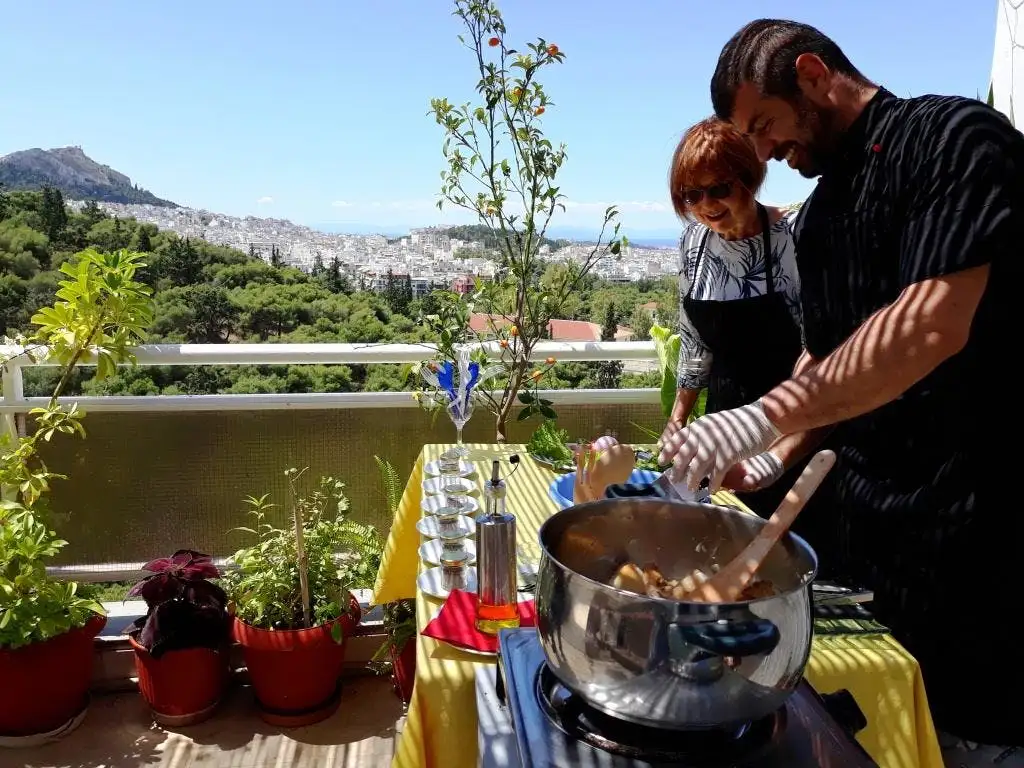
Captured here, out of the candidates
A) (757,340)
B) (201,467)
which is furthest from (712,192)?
(201,467)

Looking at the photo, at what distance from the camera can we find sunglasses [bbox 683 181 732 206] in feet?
6.83

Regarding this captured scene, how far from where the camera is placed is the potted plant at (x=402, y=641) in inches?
99.3

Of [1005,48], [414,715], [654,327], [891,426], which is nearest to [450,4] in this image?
[654,327]

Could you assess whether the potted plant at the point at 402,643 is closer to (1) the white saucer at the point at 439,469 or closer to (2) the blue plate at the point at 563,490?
(1) the white saucer at the point at 439,469

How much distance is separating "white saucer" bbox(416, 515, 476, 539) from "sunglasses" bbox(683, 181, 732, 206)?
1095 millimetres

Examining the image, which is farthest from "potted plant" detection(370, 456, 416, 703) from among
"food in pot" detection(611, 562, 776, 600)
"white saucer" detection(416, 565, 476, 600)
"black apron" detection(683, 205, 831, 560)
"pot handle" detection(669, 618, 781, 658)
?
"pot handle" detection(669, 618, 781, 658)

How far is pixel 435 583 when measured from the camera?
1430 millimetres

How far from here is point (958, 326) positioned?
3.47ft

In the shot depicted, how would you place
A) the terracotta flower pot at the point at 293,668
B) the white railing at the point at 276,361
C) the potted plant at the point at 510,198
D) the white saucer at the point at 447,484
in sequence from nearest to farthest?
the white saucer at the point at 447,484 → the terracotta flower pot at the point at 293,668 → the white railing at the point at 276,361 → the potted plant at the point at 510,198

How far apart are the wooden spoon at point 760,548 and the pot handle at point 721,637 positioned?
0.46 ft

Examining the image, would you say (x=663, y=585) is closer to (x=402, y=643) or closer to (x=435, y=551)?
(x=435, y=551)

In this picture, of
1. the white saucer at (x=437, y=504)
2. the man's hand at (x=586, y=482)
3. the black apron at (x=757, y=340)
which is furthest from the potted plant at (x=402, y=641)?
the black apron at (x=757, y=340)

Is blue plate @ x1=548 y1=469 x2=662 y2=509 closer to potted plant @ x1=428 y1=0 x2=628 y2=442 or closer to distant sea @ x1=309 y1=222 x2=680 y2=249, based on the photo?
distant sea @ x1=309 y1=222 x2=680 y2=249

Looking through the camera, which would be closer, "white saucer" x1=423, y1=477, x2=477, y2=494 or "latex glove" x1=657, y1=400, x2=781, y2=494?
"latex glove" x1=657, y1=400, x2=781, y2=494
